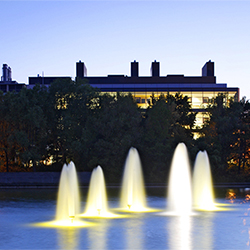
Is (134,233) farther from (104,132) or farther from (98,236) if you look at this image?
Answer: (104,132)

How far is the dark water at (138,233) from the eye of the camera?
14.3 meters

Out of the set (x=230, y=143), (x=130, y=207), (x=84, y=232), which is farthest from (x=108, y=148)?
(x=84, y=232)

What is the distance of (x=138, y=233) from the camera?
1661 cm

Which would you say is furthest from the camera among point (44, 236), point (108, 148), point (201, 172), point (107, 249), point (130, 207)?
point (108, 148)

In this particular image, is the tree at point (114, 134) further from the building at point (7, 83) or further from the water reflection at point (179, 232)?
the building at point (7, 83)

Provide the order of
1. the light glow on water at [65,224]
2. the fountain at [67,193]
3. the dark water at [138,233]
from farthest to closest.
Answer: the fountain at [67,193]
the light glow on water at [65,224]
the dark water at [138,233]

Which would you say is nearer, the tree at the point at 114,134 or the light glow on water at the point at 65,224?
the light glow on water at the point at 65,224

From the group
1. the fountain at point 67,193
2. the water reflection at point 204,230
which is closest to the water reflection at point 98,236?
the fountain at point 67,193

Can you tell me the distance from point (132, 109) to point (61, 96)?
10683mm

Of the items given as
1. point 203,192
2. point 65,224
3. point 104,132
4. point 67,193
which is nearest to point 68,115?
point 104,132

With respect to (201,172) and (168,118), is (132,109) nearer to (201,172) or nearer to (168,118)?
(168,118)

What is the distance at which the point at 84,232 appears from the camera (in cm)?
1669

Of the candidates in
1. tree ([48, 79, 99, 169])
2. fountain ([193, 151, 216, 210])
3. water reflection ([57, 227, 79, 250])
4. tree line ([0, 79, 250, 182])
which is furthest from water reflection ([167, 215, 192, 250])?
tree ([48, 79, 99, 169])

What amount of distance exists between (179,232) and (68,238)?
4833 mm
